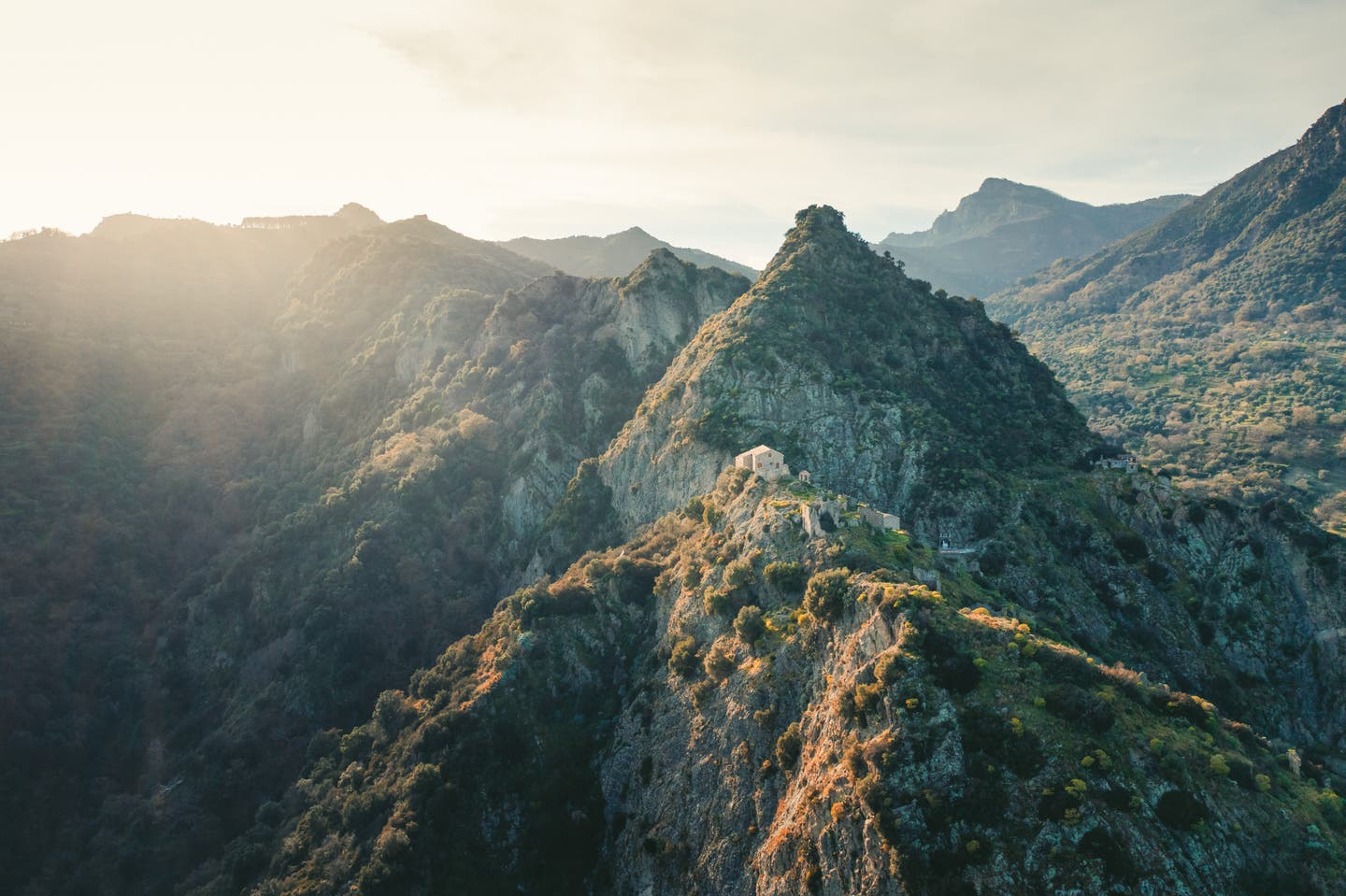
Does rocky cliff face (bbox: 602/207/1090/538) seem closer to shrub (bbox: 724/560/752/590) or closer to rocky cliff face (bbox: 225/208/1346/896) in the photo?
rocky cliff face (bbox: 225/208/1346/896)

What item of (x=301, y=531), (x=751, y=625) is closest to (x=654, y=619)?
(x=751, y=625)

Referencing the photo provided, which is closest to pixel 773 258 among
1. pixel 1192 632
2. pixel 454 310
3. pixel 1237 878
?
pixel 454 310

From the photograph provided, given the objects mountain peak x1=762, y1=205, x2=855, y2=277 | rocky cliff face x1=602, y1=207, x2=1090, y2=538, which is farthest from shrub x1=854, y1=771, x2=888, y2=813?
mountain peak x1=762, y1=205, x2=855, y2=277

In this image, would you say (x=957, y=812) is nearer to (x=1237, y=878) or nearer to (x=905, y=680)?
(x=905, y=680)

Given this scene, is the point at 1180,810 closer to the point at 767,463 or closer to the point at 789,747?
the point at 789,747

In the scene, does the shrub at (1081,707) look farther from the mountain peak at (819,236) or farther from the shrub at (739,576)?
the mountain peak at (819,236)

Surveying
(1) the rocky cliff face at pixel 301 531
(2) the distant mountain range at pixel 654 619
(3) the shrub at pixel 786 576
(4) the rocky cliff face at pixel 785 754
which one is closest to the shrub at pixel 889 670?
(4) the rocky cliff face at pixel 785 754

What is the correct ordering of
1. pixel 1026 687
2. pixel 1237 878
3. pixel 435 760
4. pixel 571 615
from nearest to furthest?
1. pixel 1237 878
2. pixel 1026 687
3. pixel 435 760
4. pixel 571 615
